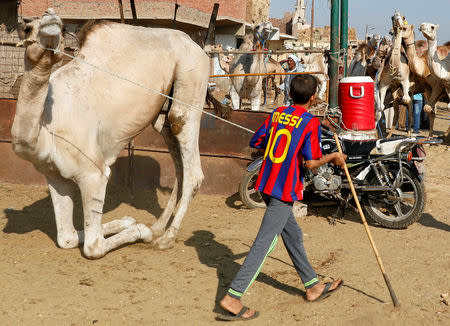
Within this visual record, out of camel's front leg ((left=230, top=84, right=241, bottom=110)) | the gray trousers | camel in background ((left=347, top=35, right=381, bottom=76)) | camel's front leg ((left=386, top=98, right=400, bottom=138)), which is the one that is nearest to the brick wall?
camel in background ((left=347, top=35, right=381, bottom=76))

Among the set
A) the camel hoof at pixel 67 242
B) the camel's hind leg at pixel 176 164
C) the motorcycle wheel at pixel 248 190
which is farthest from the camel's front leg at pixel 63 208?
the motorcycle wheel at pixel 248 190

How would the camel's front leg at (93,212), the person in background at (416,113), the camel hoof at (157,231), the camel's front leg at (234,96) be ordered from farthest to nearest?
the person in background at (416,113), the camel's front leg at (234,96), the camel hoof at (157,231), the camel's front leg at (93,212)

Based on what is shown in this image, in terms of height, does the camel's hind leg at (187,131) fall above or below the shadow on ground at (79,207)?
above

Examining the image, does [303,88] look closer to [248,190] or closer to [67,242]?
[67,242]

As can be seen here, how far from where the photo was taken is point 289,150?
3803 mm

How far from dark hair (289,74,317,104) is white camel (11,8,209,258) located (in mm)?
1693

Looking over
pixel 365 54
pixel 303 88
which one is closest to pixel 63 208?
pixel 303 88

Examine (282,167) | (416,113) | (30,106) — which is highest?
(30,106)

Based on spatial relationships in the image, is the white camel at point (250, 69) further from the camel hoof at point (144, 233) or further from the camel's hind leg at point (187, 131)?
the camel hoof at point (144, 233)

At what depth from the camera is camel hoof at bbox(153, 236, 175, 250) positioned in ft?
17.7

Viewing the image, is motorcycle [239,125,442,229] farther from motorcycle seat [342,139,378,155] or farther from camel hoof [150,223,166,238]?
camel hoof [150,223,166,238]

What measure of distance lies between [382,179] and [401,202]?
35 cm

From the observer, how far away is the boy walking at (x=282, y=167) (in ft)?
12.4

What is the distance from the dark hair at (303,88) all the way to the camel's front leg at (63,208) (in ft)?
7.85
